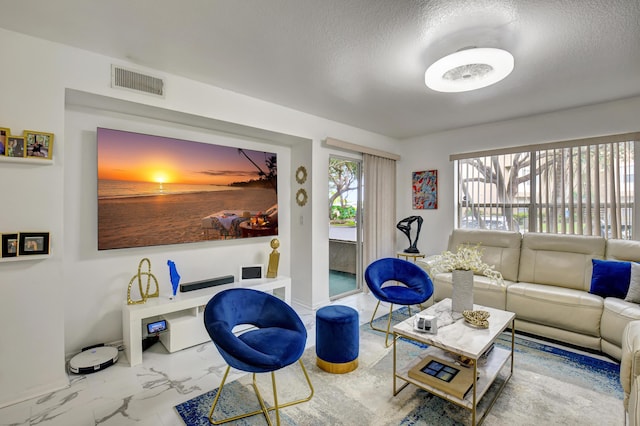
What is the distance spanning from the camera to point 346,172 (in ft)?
14.7

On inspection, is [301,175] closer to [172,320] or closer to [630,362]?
[172,320]

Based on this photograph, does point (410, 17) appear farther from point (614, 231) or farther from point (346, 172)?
point (614, 231)

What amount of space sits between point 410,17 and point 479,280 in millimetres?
2718

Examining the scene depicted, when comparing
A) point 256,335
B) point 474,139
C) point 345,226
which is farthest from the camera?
point 345,226

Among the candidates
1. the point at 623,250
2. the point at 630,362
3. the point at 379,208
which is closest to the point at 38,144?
the point at 630,362

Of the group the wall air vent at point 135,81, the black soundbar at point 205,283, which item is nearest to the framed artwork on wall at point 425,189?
the black soundbar at point 205,283

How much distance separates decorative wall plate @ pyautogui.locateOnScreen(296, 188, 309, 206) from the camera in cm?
388

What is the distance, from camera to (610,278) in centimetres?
273

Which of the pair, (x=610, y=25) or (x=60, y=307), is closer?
(x=610, y=25)

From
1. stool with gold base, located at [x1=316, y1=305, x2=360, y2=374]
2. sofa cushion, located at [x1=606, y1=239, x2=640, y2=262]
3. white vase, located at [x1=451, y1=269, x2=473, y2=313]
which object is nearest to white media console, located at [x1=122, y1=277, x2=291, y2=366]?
stool with gold base, located at [x1=316, y1=305, x2=360, y2=374]

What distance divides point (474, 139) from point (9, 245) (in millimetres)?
4977

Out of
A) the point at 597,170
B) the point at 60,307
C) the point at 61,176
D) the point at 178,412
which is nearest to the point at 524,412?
the point at 178,412

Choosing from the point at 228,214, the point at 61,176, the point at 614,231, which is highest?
the point at 61,176

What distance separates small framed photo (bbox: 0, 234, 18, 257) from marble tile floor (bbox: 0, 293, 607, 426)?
0.99 metres
